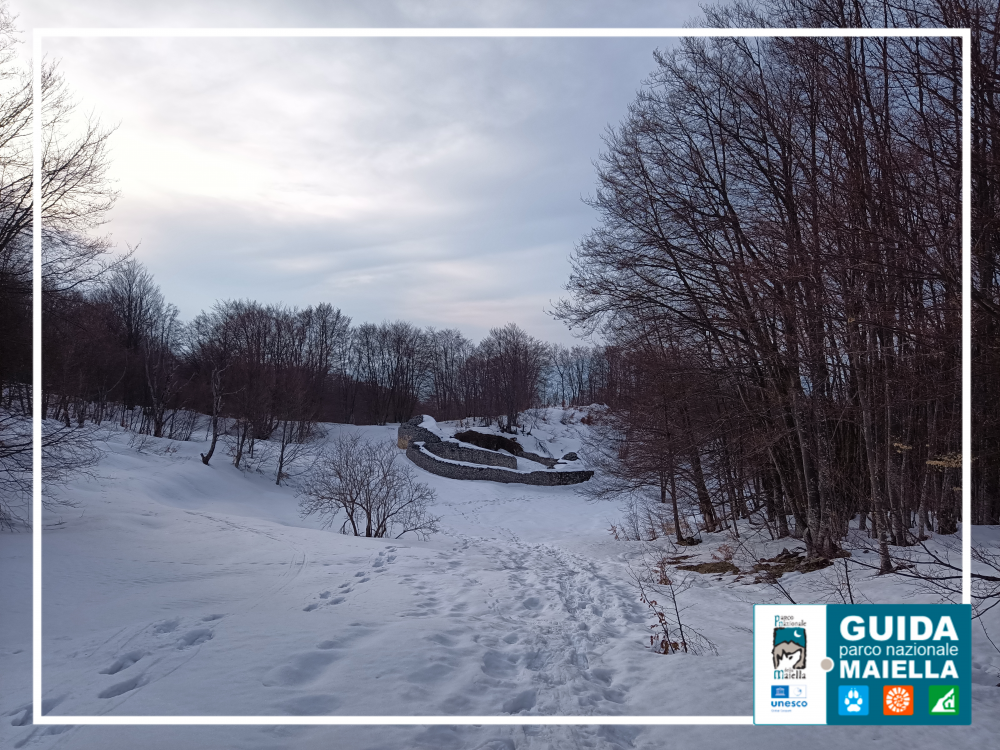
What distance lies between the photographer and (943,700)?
2.67 meters

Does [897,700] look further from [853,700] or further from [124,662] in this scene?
[124,662]

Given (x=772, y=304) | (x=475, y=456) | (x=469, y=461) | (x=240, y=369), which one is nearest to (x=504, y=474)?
(x=475, y=456)

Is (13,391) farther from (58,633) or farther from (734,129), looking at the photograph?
(734,129)

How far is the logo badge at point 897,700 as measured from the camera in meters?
2.64

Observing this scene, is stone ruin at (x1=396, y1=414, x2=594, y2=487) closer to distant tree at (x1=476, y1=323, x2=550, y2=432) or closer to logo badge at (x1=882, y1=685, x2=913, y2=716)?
distant tree at (x1=476, y1=323, x2=550, y2=432)

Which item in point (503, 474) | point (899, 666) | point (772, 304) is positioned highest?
point (772, 304)

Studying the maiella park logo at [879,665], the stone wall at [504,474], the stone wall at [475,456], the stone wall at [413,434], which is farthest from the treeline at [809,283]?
the stone wall at [413,434]

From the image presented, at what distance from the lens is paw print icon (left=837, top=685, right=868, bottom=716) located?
2.66 metres

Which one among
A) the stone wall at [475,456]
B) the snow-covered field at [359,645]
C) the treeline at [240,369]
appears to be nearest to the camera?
the snow-covered field at [359,645]

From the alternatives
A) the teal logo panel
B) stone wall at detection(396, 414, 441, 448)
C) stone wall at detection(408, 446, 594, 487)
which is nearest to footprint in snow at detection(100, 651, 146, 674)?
the teal logo panel

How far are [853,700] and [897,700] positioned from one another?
211 millimetres

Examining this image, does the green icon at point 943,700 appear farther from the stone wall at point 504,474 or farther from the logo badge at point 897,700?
the stone wall at point 504,474

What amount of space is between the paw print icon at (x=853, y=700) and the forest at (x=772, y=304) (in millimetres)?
2848

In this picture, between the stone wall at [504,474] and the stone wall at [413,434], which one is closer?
the stone wall at [504,474]
